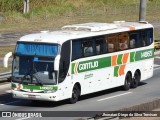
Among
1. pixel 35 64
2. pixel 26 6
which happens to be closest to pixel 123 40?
pixel 35 64

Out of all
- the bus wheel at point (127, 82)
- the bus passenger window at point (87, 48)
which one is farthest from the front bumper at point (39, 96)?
the bus wheel at point (127, 82)

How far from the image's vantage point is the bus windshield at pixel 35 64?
925 inches

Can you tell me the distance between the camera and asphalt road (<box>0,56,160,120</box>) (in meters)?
23.8

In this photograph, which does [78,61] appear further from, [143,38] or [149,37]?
[149,37]

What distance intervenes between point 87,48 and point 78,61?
958 mm

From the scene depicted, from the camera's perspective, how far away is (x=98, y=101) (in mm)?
25609

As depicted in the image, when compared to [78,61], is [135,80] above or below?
below

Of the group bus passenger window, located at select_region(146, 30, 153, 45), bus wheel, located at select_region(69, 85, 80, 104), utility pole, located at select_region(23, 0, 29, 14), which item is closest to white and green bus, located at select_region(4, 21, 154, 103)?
bus wheel, located at select_region(69, 85, 80, 104)

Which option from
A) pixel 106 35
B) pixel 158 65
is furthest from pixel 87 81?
pixel 158 65

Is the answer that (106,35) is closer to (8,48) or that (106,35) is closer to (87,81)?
(87,81)

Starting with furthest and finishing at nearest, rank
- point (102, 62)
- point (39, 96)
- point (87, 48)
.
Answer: point (102, 62) < point (87, 48) < point (39, 96)

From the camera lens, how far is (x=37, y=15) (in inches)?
2872

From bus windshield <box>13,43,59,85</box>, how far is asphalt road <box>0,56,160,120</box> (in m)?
1.10

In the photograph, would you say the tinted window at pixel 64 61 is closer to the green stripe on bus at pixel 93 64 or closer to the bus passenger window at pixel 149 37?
the green stripe on bus at pixel 93 64
